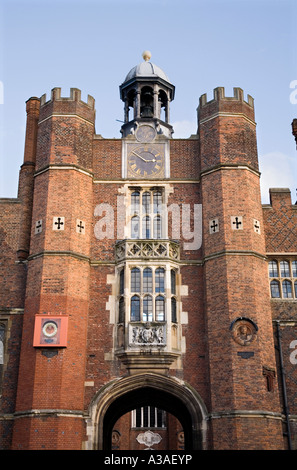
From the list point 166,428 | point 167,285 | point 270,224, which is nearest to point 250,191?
point 270,224

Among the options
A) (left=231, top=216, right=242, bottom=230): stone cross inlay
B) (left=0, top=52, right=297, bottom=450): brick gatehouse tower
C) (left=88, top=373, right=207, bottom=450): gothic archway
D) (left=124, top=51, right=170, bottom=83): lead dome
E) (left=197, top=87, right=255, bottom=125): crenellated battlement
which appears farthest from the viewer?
(left=124, top=51, right=170, bottom=83): lead dome

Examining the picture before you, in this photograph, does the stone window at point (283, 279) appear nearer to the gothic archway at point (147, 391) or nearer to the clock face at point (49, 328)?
the gothic archway at point (147, 391)

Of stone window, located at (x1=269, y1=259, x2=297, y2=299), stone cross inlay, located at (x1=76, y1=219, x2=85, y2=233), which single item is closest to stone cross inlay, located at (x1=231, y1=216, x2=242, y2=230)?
stone window, located at (x1=269, y1=259, x2=297, y2=299)

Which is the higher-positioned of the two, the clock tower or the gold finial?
the gold finial

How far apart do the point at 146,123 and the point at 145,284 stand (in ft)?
23.2

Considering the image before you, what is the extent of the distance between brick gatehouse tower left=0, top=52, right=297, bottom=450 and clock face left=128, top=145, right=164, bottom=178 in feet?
0.18

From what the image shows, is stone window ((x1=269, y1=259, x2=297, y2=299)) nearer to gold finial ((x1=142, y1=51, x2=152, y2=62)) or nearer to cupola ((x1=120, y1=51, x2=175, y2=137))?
cupola ((x1=120, y1=51, x2=175, y2=137))

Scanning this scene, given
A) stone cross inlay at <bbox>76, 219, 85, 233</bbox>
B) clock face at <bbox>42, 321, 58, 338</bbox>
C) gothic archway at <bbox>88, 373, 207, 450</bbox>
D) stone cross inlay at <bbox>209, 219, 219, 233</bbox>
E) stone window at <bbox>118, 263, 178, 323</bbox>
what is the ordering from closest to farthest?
1. gothic archway at <bbox>88, 373, 207, 450</bbox>
2. clock face at <bbox>42, 321, 58, 338</bbox>
3. stone window at <bbox>118, 263, 178, 323</bbox>
4. stone cross inlay at <bbox>209, 219, 219, 233</bbox>
5. stone cross inlay at <bbox>76, 219, 85, 233</bbox>

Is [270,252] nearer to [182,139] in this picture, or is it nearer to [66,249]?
[182,139]

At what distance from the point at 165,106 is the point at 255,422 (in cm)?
1436

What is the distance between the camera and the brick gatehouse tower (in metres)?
18.4

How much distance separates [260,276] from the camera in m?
20.1

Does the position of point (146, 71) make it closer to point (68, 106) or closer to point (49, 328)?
point (68, 106)

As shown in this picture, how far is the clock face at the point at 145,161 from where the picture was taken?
22344 millimetres
